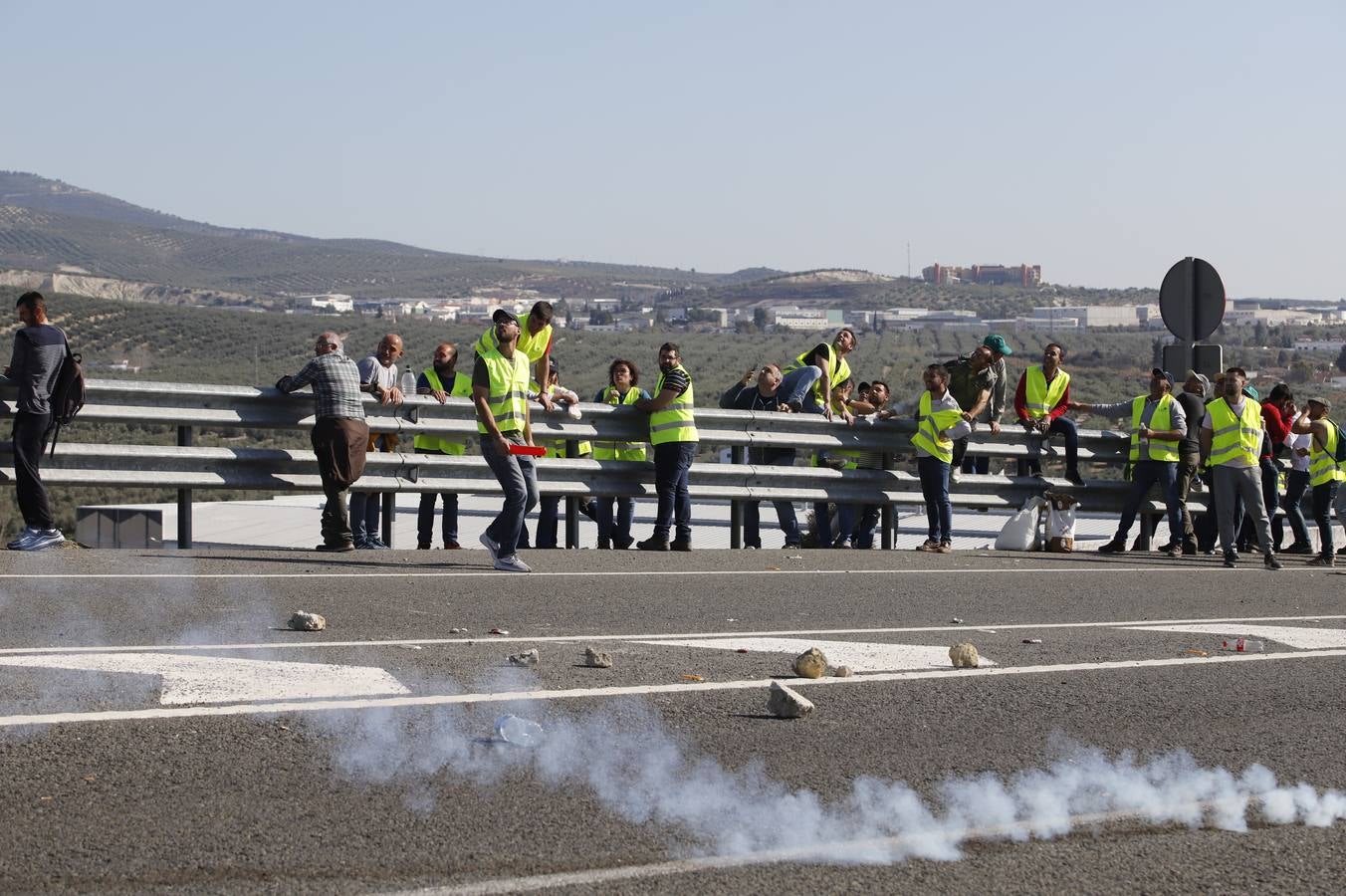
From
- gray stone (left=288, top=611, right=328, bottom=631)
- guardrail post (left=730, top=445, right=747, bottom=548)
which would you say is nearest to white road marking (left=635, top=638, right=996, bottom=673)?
gray stone (left=288, top=611, right=328, bottom=631)

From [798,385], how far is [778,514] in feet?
3.73

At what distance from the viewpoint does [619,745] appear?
18.7 ft

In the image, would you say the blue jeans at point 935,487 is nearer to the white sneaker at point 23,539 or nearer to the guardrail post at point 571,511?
the guardrail post at point 571,511

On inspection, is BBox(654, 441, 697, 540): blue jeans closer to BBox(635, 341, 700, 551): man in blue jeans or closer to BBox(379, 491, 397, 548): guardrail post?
BBox(635, 341, 700, 551): man in blue jeans

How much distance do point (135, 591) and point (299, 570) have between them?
65.3 inches

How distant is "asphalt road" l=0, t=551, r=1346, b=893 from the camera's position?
14.7 ft

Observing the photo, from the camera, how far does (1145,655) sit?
824 cm

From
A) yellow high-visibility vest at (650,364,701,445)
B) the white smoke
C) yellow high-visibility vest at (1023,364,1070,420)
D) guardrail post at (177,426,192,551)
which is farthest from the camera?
yellow high-visibility vest at (1023,364,1070,420)

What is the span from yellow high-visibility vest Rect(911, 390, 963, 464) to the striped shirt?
4.96 m

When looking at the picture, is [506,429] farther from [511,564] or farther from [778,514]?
[778,514]

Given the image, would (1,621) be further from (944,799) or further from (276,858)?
(944,799)

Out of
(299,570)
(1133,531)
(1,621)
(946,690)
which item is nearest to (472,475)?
(299,570)

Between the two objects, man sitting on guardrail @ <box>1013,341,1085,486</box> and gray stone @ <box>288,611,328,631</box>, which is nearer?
gray stone @ <box>288,611,328,631</box>

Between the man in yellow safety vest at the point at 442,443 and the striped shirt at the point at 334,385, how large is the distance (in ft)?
4.92
